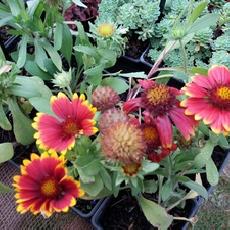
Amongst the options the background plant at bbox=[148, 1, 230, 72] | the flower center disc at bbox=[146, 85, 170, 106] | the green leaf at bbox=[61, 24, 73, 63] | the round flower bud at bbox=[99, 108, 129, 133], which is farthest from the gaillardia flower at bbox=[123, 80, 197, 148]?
the background plant at bbox=[148, 1, 230, 72]

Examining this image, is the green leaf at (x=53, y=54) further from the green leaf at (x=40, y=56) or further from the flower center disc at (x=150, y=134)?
the flower center disc at (x=150, y=134)

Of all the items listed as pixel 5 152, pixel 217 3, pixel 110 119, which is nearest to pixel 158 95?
pixel 110 119

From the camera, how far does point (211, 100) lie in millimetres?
858

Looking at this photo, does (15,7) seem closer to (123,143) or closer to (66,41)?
(66,41)

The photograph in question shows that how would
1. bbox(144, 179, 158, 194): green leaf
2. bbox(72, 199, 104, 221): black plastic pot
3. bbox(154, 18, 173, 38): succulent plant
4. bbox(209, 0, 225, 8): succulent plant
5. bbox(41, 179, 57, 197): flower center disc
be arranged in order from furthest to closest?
1. bbox(209, 0, 225, 8): succulent plant
2. bbox(154, 18, 173, 38): succulent plant
3. bbox(72, 199, 104, 221): black plastic pot
4. bbox(144, 179, 158, 194): green leaf
5. bbox(41, 179, 57, 197): flower center disc

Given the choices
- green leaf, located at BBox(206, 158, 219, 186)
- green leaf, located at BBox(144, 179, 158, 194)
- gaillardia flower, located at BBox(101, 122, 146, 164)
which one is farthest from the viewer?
green leaf, located at BBox(144, 179, 158, 194)

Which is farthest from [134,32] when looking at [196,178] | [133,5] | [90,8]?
[196,178]

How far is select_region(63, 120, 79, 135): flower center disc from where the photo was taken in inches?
33.2

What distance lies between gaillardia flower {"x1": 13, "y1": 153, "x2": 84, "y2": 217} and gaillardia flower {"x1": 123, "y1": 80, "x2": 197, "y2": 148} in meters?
0.20

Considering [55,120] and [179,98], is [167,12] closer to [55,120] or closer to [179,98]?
[179,98]

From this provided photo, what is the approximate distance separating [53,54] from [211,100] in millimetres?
540

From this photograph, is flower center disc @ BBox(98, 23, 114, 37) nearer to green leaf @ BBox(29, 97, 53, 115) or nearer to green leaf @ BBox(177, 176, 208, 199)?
green leaf @ BBox(29, 97, 53, 115)

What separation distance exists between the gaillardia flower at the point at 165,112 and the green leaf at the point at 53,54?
1.11 ft

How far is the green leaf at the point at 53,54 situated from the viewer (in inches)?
47.5
